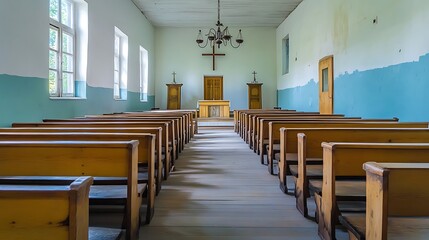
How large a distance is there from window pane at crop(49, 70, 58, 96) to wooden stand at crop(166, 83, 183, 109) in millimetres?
7193

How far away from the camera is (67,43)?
19.1ft

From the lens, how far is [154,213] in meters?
2.26

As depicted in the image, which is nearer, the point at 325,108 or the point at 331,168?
the point at 331,168

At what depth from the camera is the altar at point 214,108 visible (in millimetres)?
10711

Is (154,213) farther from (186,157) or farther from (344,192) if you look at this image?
(186,157)

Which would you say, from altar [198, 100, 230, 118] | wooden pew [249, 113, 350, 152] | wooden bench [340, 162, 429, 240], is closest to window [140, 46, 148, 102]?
altar [198, 100, 230, 118]

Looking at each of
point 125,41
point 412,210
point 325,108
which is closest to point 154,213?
point 412,210

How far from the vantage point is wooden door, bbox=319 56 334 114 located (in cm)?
716

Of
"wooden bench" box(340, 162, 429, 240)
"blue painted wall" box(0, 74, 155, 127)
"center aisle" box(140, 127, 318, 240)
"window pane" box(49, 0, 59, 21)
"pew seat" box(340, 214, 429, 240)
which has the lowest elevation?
"center aisle" box(140, 127, 318, 240)

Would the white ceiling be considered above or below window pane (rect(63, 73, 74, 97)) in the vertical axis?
above

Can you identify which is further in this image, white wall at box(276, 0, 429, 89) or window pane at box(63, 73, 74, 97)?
window pane at box(63, 73, 74, 97)

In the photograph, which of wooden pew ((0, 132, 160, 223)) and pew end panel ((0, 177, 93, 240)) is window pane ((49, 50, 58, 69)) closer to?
wooden pew ((0, 132, 160, 223))

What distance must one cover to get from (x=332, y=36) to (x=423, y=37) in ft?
11.0

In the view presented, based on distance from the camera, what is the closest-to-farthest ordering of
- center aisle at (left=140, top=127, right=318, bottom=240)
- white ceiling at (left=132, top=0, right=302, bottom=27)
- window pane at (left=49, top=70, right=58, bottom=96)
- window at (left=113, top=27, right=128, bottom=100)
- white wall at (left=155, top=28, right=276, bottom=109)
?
center aisle at (left=140, top=127, right=318, bottom=240) → window pane at (left=49, top=70, right=58, bottom=96) → window at (left=113, top=27, right=128, bottom=100) → white ceiling at (left=132, top=0, right=302, bottom=27) → white wall at (left=155, top=28, right=276, bottom=109)
